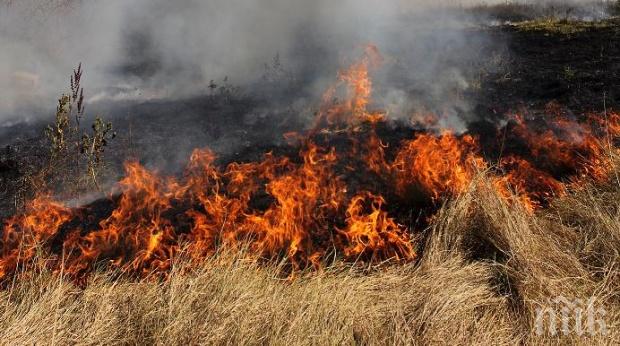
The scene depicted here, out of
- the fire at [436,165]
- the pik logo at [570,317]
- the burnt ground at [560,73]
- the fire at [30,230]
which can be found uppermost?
the burnt ground at [560,73]

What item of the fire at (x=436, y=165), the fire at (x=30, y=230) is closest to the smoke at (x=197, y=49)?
the fire at (x=436, y=165)

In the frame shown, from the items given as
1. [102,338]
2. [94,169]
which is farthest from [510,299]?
[94,169]

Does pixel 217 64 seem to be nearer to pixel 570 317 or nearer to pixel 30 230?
pixel 30 230

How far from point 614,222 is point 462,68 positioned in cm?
515

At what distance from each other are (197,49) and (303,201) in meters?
6.13

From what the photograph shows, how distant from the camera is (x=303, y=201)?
3.89 metres

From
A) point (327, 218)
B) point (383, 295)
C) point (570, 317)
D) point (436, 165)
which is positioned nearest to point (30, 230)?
point (327, 218)

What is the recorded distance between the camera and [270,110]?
654 cm

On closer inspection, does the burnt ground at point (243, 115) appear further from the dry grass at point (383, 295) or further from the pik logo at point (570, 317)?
the pik logo at point (570, 317)

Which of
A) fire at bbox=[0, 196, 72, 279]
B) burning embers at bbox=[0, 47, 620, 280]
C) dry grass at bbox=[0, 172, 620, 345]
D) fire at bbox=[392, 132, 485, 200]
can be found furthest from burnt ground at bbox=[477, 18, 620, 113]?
fire at bbox=[0, 196, 72, 279]

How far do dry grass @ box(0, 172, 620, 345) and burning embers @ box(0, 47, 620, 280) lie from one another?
248mm

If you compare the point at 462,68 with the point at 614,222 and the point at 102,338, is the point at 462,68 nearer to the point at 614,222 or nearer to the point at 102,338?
the point at 614,222

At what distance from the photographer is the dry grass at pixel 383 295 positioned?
2.46 metres

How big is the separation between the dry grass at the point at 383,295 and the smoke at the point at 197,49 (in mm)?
3780
